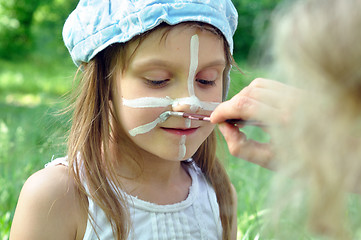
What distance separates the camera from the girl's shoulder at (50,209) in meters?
1.28

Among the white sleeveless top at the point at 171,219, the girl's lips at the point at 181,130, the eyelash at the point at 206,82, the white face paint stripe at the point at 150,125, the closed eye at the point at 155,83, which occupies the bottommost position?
the white sleeveless top at the point at 171,219

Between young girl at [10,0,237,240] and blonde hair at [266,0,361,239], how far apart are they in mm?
668

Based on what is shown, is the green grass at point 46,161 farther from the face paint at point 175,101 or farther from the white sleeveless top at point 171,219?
the face paint at point 175,101

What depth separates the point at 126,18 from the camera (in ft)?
4.32

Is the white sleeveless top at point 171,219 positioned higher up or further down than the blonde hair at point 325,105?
further down

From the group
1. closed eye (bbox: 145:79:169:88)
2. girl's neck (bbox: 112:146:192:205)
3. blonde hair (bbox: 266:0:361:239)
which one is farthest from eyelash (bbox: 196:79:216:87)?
blonde hair (bbox: 266:0:361:239)

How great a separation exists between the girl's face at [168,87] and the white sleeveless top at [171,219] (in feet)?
0.65

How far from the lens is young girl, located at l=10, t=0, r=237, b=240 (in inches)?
50.9

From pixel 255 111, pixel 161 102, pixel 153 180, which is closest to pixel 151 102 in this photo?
pixel 161 102

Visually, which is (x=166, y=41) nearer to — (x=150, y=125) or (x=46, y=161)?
(x=150, y=125)

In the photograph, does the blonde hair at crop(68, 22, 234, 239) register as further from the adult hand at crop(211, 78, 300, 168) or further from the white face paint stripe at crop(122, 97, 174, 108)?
the adult hand at crop(211, 78, 300, 168)

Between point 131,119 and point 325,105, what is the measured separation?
2.62 ft

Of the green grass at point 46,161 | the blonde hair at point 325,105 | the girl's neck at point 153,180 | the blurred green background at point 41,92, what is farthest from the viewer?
the blurred green background at point 41,92

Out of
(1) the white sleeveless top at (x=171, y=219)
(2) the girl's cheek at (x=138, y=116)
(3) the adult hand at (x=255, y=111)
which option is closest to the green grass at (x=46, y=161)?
(1) the white sleeveless top at (x=171, y=219)
